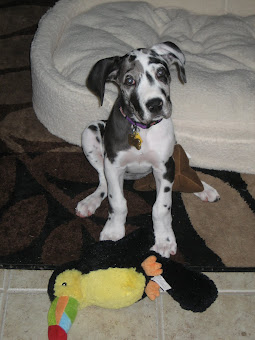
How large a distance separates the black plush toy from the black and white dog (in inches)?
16.8

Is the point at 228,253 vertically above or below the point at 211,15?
below

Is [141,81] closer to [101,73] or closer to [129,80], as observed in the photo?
[129,80]

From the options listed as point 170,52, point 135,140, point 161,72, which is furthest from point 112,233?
point 170,52

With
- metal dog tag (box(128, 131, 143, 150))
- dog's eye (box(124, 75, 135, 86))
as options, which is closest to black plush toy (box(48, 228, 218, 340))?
metal dog tag (box(128, 131, 143, 150))

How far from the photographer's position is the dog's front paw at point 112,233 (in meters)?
3.62

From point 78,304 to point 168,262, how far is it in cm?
69

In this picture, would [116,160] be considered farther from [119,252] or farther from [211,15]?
[211,15]

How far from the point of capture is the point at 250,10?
552 centimetres

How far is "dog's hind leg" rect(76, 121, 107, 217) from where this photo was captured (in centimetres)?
386

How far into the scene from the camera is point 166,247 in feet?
11.7

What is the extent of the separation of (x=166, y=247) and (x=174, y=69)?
186 centimetres

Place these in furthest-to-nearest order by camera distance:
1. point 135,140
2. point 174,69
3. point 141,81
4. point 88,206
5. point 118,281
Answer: point 174,69 → point 88,206 → point 135,140 → point 141,81 → point 118,281

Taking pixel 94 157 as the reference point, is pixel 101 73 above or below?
above

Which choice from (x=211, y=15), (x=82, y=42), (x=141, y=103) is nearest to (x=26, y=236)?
(x=141, y=103)
